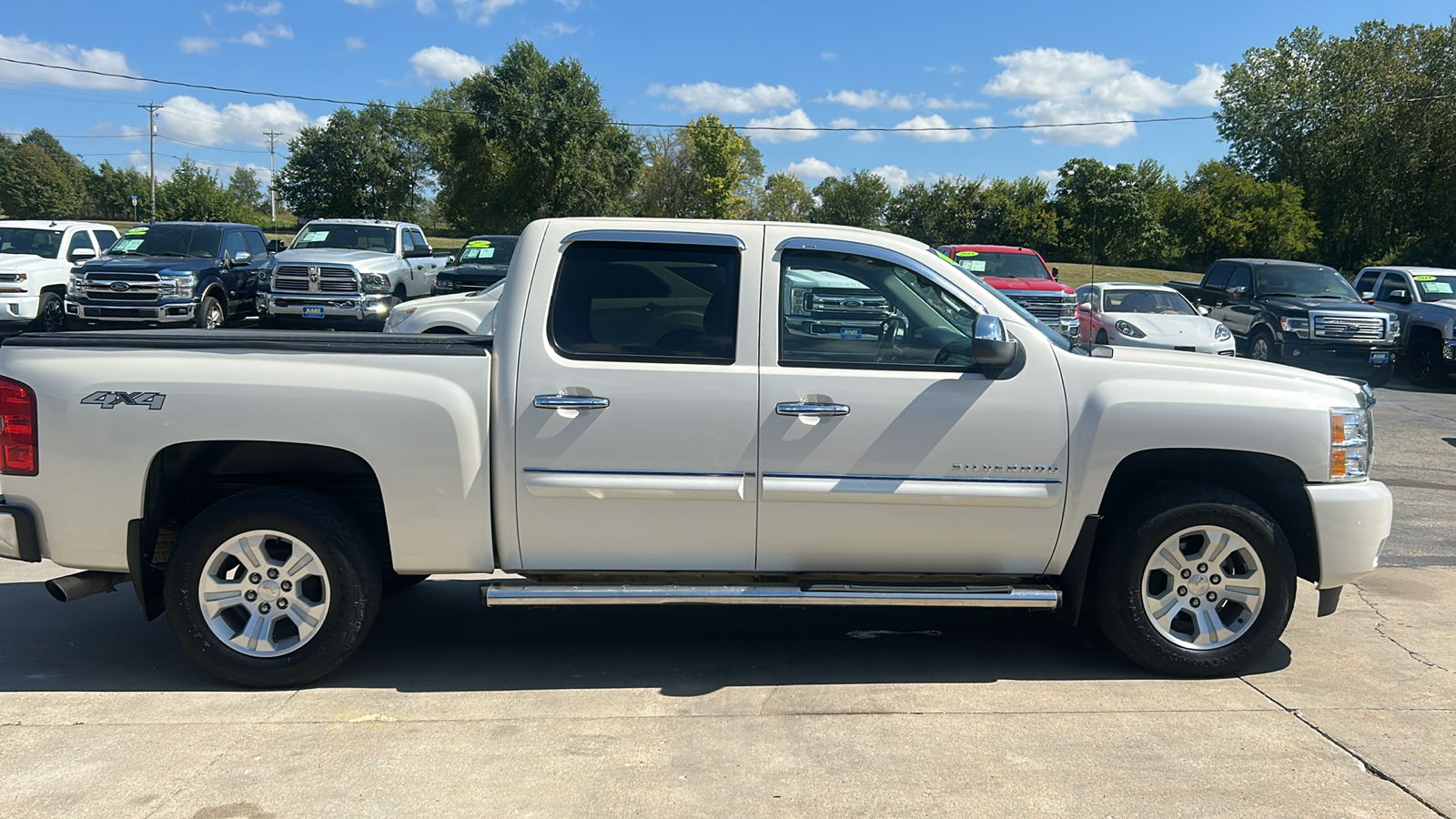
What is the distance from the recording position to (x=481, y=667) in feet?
15.9

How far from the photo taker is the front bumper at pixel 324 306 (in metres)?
17.1

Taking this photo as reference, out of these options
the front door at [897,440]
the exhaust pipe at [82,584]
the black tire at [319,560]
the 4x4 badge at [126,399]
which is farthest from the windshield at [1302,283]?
the exhaust pipe at [82,584]

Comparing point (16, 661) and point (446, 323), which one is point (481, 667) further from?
point (446, 323)

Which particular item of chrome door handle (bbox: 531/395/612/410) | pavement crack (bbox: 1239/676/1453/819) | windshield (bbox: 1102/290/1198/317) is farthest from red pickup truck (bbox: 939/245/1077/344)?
chrome door handle (bbox: 531/395/612/410)

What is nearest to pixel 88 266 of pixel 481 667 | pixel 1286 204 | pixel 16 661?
pixel 16 661

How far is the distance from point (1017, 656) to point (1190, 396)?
145 cm

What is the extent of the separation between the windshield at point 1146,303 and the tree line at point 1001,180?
36.9ft

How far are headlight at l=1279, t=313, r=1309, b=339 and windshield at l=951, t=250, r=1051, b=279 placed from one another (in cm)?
378

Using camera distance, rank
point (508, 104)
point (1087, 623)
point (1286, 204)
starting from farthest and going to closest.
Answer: point (508, 104) < point (1286, 204) < point (1087, 623)

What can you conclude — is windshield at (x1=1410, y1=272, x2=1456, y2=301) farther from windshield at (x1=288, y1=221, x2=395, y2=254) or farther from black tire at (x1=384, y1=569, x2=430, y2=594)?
black tire at (x1=384, y1=569, x2=430, y2=594)

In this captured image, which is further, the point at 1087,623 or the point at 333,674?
the point at 1087,623

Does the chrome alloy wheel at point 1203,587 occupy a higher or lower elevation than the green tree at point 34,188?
lower

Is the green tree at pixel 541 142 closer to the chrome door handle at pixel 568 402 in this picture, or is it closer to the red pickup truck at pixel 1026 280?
the red pickup truck at pixel 1026 280

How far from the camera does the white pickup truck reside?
4.35 metres
